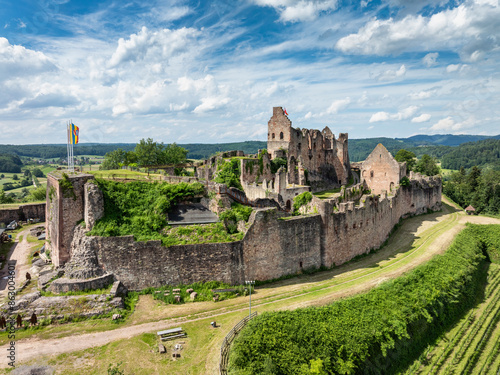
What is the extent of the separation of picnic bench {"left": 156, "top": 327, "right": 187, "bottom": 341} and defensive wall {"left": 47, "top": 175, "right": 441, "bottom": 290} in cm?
482

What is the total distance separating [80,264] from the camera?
23.8 meters

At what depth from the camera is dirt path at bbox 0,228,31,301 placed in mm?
26516

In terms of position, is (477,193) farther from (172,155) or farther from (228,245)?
(228,245)

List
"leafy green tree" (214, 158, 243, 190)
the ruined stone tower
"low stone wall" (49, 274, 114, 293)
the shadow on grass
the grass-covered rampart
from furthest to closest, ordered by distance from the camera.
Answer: the ruined stone tower < "leafy green tree" (214, 158, 243, 190) < the shadow on grass < the grass-covered rampart < "low stone wall" (49, 274, 114, 293)

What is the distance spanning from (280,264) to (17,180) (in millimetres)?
136453

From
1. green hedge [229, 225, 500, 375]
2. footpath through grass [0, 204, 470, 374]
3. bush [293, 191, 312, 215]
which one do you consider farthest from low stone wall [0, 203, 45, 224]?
green hedge [229, 225, 500, 375]

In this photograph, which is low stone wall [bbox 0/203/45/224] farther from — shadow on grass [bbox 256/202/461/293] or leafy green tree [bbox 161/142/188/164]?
shadow on grass [bbox 256/202/461/293]

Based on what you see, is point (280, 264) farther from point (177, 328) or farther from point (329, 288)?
point (177, 328)

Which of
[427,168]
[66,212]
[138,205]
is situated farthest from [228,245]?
[427,168]

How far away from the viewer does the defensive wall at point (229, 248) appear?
947 inches

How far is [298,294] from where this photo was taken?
24984mm

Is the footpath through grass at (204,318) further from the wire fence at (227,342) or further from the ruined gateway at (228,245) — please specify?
the ruined gateway at (228,245)

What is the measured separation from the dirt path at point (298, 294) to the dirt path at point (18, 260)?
584 millimetres

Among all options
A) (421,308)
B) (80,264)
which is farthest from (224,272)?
(421,308)
